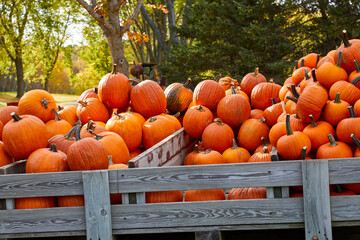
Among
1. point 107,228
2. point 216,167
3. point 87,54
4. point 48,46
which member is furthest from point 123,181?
point 87,54

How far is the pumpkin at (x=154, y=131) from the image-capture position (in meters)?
3.86

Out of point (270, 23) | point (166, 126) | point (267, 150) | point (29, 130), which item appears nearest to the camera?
point (29, 130)

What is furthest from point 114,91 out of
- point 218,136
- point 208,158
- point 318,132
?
point 318,132

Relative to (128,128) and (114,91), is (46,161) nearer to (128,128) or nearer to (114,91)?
(128,128)

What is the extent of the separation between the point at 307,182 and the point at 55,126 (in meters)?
2.44

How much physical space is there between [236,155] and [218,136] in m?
0.31

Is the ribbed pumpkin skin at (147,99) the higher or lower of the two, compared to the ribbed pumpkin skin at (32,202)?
higher

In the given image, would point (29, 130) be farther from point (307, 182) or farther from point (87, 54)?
point (87, 54)

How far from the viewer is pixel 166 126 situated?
13.1 ft

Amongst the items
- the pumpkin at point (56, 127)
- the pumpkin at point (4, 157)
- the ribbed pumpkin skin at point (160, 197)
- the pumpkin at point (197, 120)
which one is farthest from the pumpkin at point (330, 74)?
the pumpkin at point (4, 157)

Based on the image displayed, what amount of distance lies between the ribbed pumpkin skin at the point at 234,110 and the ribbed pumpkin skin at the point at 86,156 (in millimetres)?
1624

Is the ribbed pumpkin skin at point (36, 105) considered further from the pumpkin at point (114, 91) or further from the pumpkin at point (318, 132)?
the pumpkin at point (318, 132)

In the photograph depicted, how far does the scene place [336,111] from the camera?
3.04m

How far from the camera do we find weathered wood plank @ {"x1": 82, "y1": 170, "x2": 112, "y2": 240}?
2396mm
